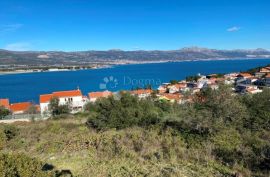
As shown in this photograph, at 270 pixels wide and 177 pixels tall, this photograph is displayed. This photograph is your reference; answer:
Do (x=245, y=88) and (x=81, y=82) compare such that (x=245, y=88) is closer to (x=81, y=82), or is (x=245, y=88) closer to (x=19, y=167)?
(x=19, y=167)

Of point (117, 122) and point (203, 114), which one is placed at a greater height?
point (203, 114)

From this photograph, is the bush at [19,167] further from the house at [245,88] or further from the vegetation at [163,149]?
the house at [245,88]

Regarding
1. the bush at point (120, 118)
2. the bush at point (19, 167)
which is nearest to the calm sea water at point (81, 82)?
the bush at point (120, 118)

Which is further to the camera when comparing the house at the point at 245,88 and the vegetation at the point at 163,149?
the house at the point at 245,88

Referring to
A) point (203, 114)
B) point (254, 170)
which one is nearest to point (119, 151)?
point (254, 170)

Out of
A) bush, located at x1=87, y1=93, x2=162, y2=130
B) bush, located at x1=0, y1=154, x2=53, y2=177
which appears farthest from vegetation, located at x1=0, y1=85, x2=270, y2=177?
bush, located at x1=87, y1=93, x2=162, y2=130

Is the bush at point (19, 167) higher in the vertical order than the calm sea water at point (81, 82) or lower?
higher

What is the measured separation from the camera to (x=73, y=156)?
24.1 feet

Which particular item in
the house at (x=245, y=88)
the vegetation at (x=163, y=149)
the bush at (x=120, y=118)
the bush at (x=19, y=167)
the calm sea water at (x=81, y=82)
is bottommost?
the calm sea water at (x=81, y=82)

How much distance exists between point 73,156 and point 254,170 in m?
4.31

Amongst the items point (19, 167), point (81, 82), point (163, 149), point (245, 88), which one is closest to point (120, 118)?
point (163, 149)

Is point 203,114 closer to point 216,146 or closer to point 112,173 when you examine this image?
point 216,146

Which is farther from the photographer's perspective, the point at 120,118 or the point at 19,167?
the point at 120,118

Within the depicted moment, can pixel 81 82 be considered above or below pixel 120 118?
below
